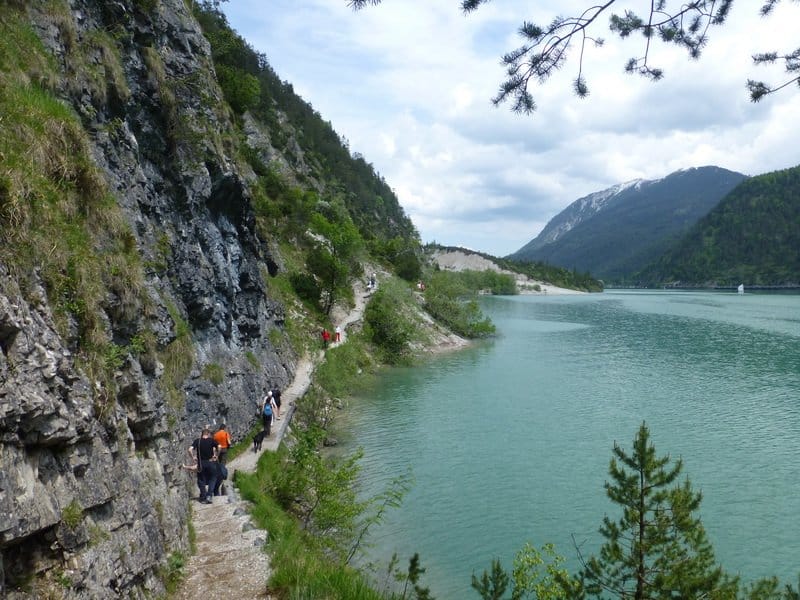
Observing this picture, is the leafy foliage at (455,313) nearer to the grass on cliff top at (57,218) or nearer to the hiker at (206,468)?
the hiker at (206,468)

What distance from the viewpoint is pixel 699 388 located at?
36.8m

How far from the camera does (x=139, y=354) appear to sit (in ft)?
37.9

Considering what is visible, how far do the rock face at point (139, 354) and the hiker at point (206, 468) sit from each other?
718mm

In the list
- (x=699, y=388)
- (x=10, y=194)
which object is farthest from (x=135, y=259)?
(x=699, y=388)

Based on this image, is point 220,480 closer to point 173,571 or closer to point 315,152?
point 173,571

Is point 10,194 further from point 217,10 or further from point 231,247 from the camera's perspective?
point 217,10

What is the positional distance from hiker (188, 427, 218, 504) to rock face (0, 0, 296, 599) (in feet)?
2.35

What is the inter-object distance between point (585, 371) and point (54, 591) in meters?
41.8

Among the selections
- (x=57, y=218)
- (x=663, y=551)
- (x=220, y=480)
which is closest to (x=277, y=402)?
(x=220, y=480)

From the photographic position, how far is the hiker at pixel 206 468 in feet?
46.4

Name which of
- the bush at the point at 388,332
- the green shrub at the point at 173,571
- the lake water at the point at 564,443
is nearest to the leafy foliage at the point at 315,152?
the bush at the point at 388,332

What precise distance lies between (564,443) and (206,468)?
56.8 ft

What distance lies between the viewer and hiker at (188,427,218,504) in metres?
14.1

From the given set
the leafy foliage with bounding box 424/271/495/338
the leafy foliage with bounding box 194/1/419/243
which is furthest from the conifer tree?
the leafy foliage with bounding box 424/271/495/338
